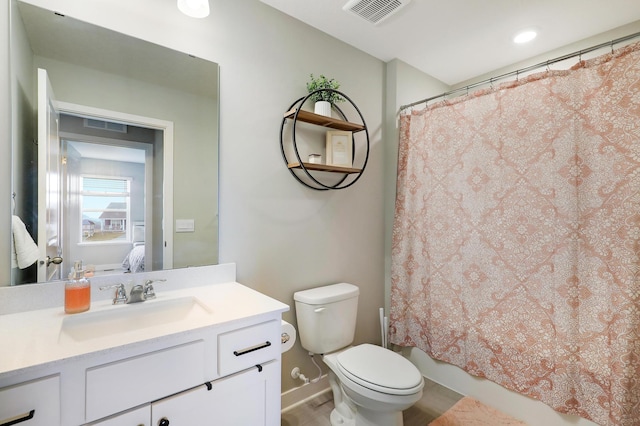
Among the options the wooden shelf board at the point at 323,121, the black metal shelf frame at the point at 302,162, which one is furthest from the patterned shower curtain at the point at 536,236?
the wooden shelf board at the point at 323,121

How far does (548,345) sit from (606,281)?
45 centimetres

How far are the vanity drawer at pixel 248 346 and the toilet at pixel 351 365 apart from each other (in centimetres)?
52

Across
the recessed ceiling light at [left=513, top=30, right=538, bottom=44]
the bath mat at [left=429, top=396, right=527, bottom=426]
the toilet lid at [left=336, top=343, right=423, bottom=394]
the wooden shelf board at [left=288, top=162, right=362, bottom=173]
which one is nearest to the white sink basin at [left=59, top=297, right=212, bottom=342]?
the toilet lid at [left=336, top=343, right=423, bottom=394]

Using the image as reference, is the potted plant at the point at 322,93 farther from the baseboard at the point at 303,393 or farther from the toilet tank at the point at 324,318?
the baseboard at the point at 303,393

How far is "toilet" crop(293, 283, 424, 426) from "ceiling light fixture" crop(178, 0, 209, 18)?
1528mm

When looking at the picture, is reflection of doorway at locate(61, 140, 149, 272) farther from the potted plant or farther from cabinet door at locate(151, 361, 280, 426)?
the potted plant

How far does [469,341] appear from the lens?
1922mm

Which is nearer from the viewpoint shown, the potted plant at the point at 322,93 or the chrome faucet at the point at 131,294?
the chrome faucet at the point at 131,294

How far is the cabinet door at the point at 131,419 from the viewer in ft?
2.75

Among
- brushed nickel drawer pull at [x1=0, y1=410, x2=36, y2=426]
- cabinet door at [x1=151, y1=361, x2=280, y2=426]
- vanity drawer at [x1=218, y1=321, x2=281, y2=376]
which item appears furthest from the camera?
vanity drawer at [x1=218, y1=321, x2=281, y2=376]

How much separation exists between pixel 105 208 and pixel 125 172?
178 mm

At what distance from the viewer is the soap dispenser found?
3.60 feet

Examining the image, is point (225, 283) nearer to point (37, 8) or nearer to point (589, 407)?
point (37, 8)

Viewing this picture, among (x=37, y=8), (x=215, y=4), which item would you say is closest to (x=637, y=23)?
(x=215, y=4)
